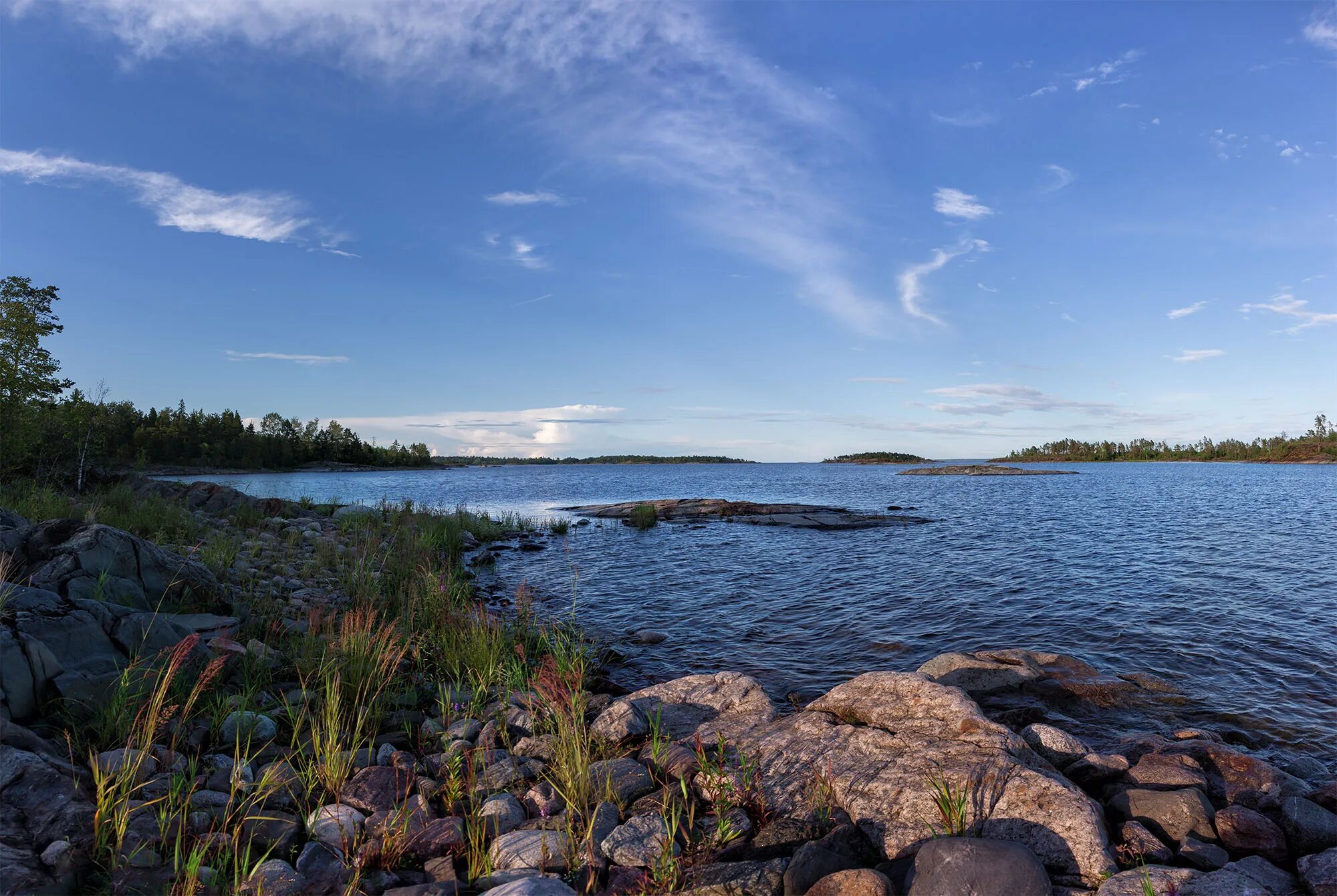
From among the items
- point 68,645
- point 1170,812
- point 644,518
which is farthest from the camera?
point 644,518

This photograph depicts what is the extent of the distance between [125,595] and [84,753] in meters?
3.92

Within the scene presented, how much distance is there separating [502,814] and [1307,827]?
7296 mm

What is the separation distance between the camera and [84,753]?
6.31m

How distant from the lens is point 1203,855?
210 inches

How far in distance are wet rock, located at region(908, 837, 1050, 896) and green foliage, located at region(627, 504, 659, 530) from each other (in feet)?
108

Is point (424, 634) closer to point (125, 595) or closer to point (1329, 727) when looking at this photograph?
point (125, 595)

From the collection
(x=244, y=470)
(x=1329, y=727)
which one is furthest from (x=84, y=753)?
(x=244, y=470)

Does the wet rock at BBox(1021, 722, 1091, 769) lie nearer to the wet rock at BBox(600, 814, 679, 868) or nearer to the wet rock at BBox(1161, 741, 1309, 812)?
the wet rock at BBox(1161, 741, 1309, 812)

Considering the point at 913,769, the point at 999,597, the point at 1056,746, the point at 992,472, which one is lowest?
the point at 999,597

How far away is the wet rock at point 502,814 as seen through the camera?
19.0 feet

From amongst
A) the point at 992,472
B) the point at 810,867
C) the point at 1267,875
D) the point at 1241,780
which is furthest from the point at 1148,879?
the point at 992,472

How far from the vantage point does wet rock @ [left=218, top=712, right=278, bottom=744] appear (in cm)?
708

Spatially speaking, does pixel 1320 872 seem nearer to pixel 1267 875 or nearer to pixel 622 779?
pixel 1267 875

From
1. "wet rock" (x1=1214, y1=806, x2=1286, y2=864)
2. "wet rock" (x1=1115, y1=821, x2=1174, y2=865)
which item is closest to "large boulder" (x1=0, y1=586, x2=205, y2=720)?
"wet rock" (x1=1115, y1=821, x2=1174, y2=865)
